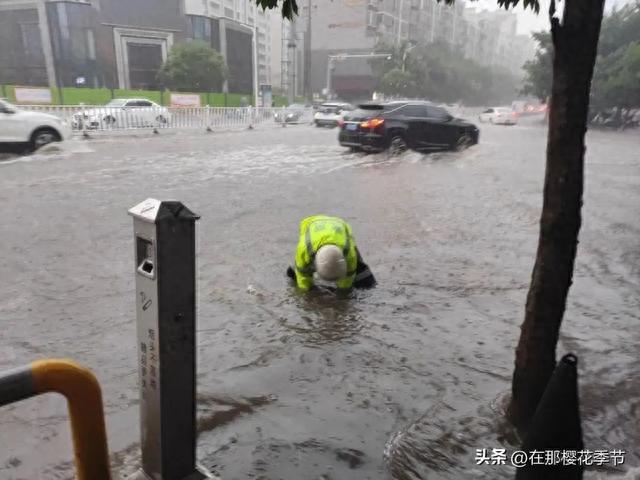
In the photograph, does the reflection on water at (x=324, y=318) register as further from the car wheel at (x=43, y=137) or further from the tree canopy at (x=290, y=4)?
the car wheel at (x=43, y=137)

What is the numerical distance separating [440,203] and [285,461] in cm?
728

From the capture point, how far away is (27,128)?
12867 millimetres

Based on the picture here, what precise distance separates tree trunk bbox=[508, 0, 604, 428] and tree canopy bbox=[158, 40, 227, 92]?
47.3 meters

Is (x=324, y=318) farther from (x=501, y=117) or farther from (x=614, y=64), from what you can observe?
(x=501, y=117)

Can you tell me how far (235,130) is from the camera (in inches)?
958

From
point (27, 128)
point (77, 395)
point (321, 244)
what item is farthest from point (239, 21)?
point (77, 395)

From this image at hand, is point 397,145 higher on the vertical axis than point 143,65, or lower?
lower

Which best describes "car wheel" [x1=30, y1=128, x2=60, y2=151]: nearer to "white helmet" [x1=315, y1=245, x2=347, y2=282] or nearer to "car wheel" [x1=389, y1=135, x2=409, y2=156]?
"car wheel" [x1=389, y1=135, x2=409, y2=156]

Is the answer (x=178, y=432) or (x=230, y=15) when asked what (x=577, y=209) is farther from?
(x=230, y=15)

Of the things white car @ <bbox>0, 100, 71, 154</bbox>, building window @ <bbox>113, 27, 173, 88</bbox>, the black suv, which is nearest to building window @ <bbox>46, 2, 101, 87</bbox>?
building window @ <bbox>113, 27, 173, 88</bbox>

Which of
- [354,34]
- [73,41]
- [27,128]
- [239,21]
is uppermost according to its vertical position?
[239,21]

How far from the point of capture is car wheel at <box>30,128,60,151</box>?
13.2m

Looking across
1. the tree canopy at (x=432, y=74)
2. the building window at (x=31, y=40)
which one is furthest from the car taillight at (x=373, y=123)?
the building window at (x=31, y=40)

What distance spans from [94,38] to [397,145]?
42937 mm
